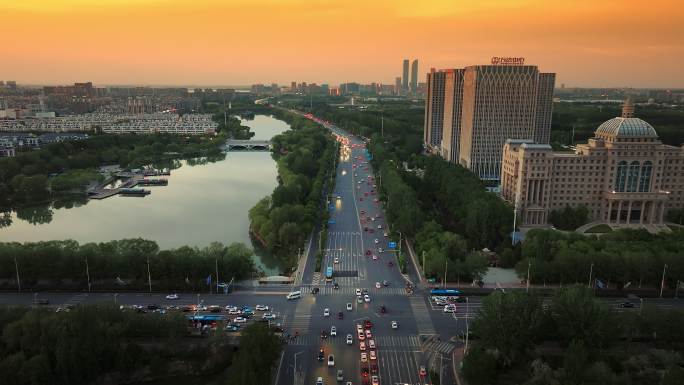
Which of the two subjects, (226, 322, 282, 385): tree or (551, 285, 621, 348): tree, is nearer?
(226, 322, 282, 385): tree

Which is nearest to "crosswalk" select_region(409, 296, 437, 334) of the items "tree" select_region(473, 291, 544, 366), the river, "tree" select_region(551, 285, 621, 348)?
"tree" select_region(473, 291, 544, 366)

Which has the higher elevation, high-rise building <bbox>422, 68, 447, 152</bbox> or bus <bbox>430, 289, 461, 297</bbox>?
high-rise building <bbox>422, 68, 447, 152</bbox>

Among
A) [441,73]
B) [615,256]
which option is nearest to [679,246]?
[615,256]

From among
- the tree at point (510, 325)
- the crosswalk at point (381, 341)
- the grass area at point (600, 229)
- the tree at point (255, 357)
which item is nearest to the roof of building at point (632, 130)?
the grass area at point (600, 229)

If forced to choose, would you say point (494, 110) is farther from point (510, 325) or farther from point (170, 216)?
point (510, 325)

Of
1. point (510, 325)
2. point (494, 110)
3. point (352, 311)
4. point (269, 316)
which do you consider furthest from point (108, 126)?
point (510, 325)

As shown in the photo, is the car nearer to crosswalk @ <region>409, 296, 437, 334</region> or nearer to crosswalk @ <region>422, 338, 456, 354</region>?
crosswalk @ <region>409, 296, 437, 334</region>
